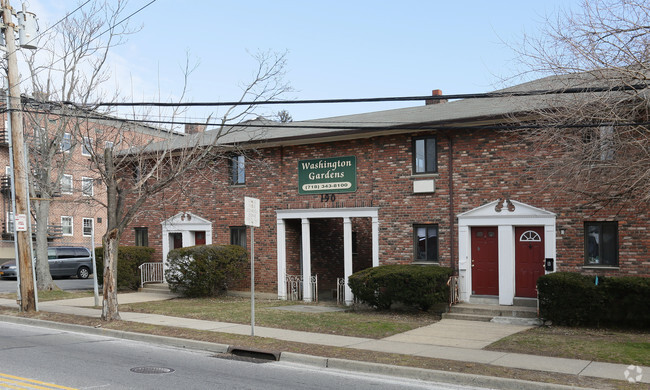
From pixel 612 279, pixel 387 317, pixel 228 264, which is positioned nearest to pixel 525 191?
pixel 612 279

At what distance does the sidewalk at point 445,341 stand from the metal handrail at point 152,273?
645 centimetres

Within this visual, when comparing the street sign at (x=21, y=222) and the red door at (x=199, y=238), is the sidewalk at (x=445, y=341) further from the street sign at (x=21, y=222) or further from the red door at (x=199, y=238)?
the red door at (x=199, y=238)

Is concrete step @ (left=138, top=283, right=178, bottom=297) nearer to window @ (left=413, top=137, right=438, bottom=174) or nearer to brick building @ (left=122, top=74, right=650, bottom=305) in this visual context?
brick building @ (left=122, top=74, right=650, bottom=305)

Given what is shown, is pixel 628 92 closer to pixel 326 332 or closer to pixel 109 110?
pixel 326 332

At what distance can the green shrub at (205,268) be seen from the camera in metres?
20.5

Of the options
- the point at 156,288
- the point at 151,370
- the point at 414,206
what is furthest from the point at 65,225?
the point at 151,370

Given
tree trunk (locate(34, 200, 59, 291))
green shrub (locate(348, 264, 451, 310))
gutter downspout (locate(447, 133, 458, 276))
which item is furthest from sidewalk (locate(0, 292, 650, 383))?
tree trunk (locate(34, 200, 59, 291))

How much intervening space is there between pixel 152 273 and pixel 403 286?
1201 cm

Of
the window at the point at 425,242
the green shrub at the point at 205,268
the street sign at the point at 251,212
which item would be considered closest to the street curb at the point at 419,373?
the street sign at the point at 251,212

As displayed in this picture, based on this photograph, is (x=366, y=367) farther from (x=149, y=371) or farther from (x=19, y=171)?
(x=19, y=171)

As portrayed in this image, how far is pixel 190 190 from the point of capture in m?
22.8

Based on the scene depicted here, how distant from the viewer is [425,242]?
58.0 feet

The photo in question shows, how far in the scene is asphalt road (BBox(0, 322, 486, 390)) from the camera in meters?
8.65

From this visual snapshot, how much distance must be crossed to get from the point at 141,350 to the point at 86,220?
37.5m
